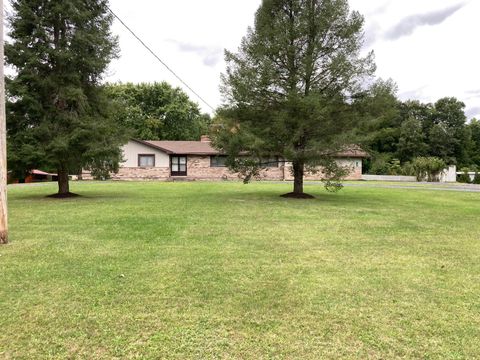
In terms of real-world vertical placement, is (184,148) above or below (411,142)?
below

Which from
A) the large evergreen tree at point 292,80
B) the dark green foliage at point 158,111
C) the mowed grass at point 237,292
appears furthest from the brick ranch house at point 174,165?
the mowed grass at point 237,292

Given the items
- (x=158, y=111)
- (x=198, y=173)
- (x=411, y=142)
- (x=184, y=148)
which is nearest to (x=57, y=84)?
(x=198, y=173)

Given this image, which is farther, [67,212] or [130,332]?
[67,212]

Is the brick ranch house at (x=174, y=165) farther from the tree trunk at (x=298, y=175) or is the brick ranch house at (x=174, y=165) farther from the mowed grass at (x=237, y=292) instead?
the mowed grass at (x=237, y=292)

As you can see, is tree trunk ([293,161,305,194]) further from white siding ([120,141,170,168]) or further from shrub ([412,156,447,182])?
shrub ([412,156,447,182])

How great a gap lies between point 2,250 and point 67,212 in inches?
200

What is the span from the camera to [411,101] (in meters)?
64.9

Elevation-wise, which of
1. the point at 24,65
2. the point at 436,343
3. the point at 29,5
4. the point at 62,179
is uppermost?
the point at 29,5

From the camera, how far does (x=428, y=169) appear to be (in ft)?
119

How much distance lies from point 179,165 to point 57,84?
21.4m

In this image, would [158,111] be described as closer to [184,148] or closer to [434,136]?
[184,148]

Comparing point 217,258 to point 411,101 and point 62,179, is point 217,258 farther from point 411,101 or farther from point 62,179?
point 411,101

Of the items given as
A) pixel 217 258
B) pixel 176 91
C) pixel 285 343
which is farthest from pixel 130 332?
pixel 176 91

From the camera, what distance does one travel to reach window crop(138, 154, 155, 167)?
3628cm
